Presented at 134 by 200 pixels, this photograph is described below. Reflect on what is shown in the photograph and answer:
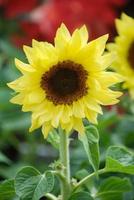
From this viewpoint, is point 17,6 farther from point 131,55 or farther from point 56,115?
point 56,115

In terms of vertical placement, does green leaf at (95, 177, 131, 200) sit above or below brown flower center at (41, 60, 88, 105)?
below

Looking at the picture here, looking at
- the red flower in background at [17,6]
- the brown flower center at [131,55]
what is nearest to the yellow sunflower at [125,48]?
the brown flower center at [131,55]

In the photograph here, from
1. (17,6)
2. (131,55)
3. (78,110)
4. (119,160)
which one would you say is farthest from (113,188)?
(17,6)

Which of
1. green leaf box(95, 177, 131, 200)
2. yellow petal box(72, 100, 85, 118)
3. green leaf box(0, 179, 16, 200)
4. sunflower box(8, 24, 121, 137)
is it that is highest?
sunflower box(8, 24, 121, 137)

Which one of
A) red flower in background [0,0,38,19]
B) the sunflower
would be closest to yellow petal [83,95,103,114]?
the sunflower

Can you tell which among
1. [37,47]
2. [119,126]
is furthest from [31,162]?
[37,47]

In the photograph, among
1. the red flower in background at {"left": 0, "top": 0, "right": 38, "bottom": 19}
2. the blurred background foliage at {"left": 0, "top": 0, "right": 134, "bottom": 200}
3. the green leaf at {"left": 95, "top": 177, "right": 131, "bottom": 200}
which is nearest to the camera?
the green leaf at {"left": 95, "top": 177, "right": 131, "bottom": 200}

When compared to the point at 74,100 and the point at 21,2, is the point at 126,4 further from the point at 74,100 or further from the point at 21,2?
the point at 74,100

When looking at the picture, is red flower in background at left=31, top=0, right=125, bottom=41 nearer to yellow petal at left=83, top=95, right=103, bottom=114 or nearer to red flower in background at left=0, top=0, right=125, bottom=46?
red flower in background at left=0, top=0, right=125, bottom=46
